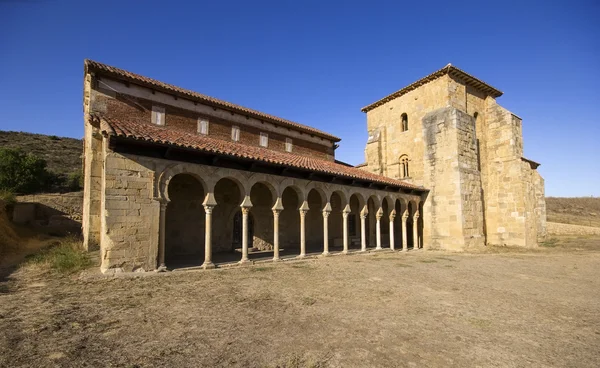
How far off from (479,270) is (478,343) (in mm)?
7484

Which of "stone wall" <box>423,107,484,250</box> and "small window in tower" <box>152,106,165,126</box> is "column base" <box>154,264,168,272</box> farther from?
"stone wall" <box>423,107,484,250</box>

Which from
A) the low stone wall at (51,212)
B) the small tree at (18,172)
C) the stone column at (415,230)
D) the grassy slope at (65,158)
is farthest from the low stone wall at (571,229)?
the small tree at (18,172)

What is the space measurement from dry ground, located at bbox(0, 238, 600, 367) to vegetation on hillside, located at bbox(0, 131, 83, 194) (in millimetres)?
31669

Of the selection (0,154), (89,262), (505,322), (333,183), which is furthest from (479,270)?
(0,154)

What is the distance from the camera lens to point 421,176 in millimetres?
19516

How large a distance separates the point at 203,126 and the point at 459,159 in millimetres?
15386

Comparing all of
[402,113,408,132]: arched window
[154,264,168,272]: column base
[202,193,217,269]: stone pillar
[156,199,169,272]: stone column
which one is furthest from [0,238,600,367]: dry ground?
[402,113,408,132]: arched window

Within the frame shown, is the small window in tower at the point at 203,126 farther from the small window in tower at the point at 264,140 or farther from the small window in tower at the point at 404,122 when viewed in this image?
the small window in tower at the point at 404,122

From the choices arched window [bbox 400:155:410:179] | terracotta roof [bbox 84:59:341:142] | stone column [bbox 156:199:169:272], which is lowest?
stone column [bbox 156:199:169:272]

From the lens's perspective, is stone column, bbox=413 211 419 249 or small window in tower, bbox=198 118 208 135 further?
stone column, bbox=413 211 419 249

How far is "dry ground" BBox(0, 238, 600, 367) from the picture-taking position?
3.62m

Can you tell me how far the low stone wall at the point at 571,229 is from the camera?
27.8 meters

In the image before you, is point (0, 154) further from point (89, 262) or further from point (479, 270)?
point (479, 270)

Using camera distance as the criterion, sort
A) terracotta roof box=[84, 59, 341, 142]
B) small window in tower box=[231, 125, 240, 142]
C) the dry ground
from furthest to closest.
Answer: small window in tower box=[231, 125, 240, 142] → terracotta roof box=[84, 59, 341, 142] → the dry ground
